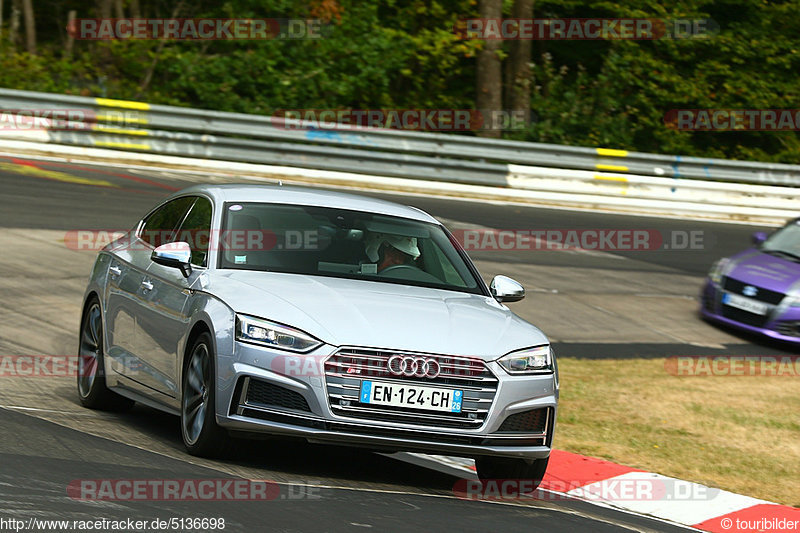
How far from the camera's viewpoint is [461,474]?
7.95 m

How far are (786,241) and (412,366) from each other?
426 inches

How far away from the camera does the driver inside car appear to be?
311 inches

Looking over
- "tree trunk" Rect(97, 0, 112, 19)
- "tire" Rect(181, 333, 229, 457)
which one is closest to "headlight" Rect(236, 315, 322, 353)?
"tire" Rect(181, 333, 229, 457)

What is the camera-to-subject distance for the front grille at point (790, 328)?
1477 cm

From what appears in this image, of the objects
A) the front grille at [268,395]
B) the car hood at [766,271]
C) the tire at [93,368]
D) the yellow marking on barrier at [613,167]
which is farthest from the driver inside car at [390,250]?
the yellow marking on barrier at [613,167]

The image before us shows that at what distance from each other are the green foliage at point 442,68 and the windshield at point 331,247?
56.9 feet

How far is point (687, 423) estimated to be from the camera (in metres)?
10.4

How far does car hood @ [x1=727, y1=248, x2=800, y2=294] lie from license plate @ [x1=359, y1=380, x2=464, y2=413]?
9.23 meters

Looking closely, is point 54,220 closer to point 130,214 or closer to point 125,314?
point 130,214

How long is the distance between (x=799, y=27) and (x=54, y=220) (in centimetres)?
2078

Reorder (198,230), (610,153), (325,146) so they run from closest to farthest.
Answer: (198,230) → (325,146) → (610,153)

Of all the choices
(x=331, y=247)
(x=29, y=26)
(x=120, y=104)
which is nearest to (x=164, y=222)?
(x=331, y=247)

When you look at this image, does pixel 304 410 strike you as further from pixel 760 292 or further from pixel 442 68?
pixel 442 68

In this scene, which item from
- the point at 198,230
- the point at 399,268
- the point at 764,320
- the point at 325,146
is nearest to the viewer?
the point at 399,268
